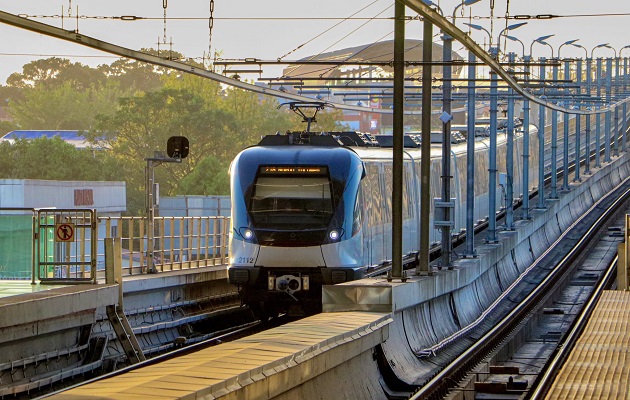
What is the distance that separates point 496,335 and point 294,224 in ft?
16.6

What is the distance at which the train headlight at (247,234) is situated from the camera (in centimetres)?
2555

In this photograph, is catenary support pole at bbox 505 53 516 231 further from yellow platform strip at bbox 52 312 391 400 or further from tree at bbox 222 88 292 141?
tree at bbox 222 88 292 141

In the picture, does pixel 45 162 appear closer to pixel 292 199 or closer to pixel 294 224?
pixel 292 199

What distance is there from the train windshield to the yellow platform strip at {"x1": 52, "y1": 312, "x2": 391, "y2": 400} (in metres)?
8.16

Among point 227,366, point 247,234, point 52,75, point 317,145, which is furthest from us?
point 52,75

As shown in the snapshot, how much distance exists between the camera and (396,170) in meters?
22.9

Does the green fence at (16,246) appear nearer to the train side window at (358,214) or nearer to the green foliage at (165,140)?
the train side window at (358,214)

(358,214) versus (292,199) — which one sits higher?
(292,199)

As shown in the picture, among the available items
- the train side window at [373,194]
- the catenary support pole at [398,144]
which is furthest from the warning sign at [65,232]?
the train side window at [373,194]

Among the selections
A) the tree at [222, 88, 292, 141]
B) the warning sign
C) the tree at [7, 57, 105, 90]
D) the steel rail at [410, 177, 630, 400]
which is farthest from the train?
the tree at [7, 57, 105, 90]

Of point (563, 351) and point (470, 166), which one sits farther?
point (470, 166)

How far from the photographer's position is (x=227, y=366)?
12.5 m

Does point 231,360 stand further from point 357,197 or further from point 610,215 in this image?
point 610,215

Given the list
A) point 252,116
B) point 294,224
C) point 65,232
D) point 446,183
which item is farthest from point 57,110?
point 65,232
